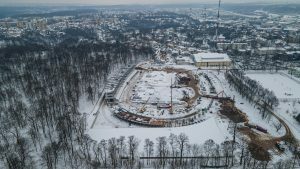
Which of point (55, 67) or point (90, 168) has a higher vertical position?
point (55, 67)

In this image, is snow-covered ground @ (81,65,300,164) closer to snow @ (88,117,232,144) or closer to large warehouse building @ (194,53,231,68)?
snow @ (88,117,232,144)

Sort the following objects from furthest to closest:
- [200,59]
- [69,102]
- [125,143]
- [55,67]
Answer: [200,59], [55,67], [69,102], [125,143]

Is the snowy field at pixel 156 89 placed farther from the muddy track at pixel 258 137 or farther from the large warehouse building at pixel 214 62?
the large warehouse building at pixel 214 62

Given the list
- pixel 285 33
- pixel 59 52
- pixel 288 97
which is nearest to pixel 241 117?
pixel 288 97

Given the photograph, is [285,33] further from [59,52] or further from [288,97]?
[59,52]

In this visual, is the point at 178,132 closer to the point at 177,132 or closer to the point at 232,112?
the point at 177,132

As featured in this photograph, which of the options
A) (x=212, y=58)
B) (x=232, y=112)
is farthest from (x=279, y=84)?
(x=212, y=58)
